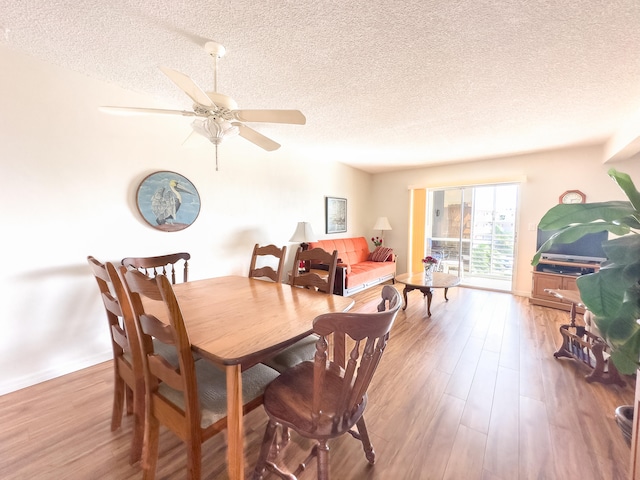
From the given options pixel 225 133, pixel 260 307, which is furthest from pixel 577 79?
pixel 260 307

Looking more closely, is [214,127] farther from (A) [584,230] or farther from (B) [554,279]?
(B) [554,279]

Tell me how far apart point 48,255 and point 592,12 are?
3768 millimetres

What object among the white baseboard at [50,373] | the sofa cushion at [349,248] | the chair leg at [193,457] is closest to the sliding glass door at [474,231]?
the sofa cushion at [349,248]

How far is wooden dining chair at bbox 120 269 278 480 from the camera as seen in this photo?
938mm

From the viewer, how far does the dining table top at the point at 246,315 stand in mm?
1016

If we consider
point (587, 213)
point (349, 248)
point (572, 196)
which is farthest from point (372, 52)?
point (572, 196)

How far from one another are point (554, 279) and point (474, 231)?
155 centimetres

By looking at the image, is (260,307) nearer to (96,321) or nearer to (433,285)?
(96,321)

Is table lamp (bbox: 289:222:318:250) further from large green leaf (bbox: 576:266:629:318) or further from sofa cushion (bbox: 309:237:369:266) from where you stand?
large green leaf (bbox: 576:266:629:318)

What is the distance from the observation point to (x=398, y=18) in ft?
4.67

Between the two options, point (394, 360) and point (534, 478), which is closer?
point (534, 478)

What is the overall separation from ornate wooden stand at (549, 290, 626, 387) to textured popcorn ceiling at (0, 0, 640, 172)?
5.90 ft

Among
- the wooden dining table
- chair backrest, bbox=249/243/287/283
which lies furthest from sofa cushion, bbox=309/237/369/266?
the wooden dining table

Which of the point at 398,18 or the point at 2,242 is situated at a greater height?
the point at 398,18
